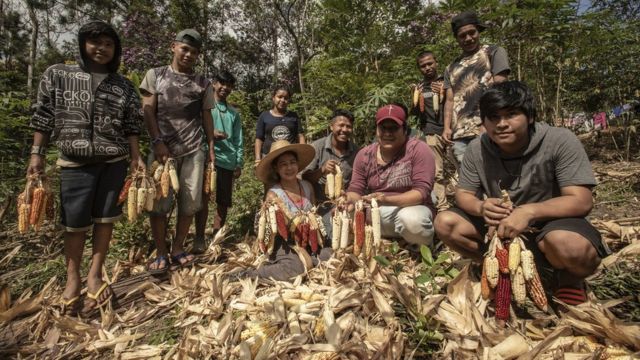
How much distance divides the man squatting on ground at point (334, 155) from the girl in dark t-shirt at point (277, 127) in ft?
1.81

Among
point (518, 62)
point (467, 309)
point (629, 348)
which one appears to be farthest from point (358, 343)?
point (518, 62)

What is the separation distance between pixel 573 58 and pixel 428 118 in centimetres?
347

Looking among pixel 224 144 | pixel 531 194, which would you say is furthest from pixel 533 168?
pixel 224 144

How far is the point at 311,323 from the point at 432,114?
11.6 ft

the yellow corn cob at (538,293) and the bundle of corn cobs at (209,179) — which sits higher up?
the bundle of corn cobs at (209,179)

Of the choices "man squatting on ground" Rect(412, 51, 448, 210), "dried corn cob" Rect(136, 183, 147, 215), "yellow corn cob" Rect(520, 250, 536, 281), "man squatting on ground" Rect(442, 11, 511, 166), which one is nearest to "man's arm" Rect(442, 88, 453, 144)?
"man squatting on ground" Rect(442, 11, 511, 166)

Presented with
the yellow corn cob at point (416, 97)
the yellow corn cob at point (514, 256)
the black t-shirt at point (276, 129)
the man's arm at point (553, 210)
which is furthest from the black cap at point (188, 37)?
the yellow corn cob at point (514, 256)

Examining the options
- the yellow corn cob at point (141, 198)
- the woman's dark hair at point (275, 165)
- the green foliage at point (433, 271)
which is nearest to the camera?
the green foliage at point (433, 271)

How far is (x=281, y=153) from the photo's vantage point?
12.6 feet

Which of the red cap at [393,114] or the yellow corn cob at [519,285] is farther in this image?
the red cap at [393,114]

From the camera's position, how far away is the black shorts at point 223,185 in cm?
469

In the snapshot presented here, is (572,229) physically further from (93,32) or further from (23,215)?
(23,215)

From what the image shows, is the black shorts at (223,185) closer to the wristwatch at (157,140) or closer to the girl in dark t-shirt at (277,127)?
the girl in dark t-shirt at (277,127)

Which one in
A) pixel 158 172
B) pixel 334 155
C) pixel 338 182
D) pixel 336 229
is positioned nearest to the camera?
pixel 336 229
